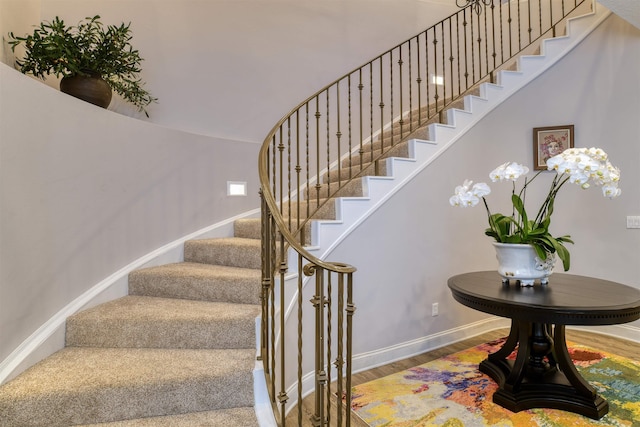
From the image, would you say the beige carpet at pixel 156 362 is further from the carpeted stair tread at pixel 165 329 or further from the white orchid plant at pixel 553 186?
the white orchid plant at pixel 553 186

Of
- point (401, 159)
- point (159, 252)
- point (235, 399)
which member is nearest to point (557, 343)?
point (401, 159)

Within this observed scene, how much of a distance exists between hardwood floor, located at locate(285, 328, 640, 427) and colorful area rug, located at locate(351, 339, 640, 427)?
89mm

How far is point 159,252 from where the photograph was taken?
2.88 metres

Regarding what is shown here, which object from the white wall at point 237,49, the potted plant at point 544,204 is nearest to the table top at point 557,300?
the potted plant at point 544,204

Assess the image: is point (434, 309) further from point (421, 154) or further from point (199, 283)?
point (199, 283)

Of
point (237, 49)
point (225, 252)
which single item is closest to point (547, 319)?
point (225, 252)

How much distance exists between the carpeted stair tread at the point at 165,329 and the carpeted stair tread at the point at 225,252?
2.08ft

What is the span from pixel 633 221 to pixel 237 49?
4.14 m

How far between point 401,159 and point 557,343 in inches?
65.4

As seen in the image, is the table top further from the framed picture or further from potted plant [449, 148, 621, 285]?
the framed picture

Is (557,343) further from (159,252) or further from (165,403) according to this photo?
(159,252)

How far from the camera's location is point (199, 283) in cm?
240

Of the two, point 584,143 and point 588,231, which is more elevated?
point 584,143

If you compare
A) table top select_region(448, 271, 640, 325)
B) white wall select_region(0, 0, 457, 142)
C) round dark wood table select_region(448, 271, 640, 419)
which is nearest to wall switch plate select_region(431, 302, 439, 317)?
round dark wood table select_region(448, 271, 640, 419)
